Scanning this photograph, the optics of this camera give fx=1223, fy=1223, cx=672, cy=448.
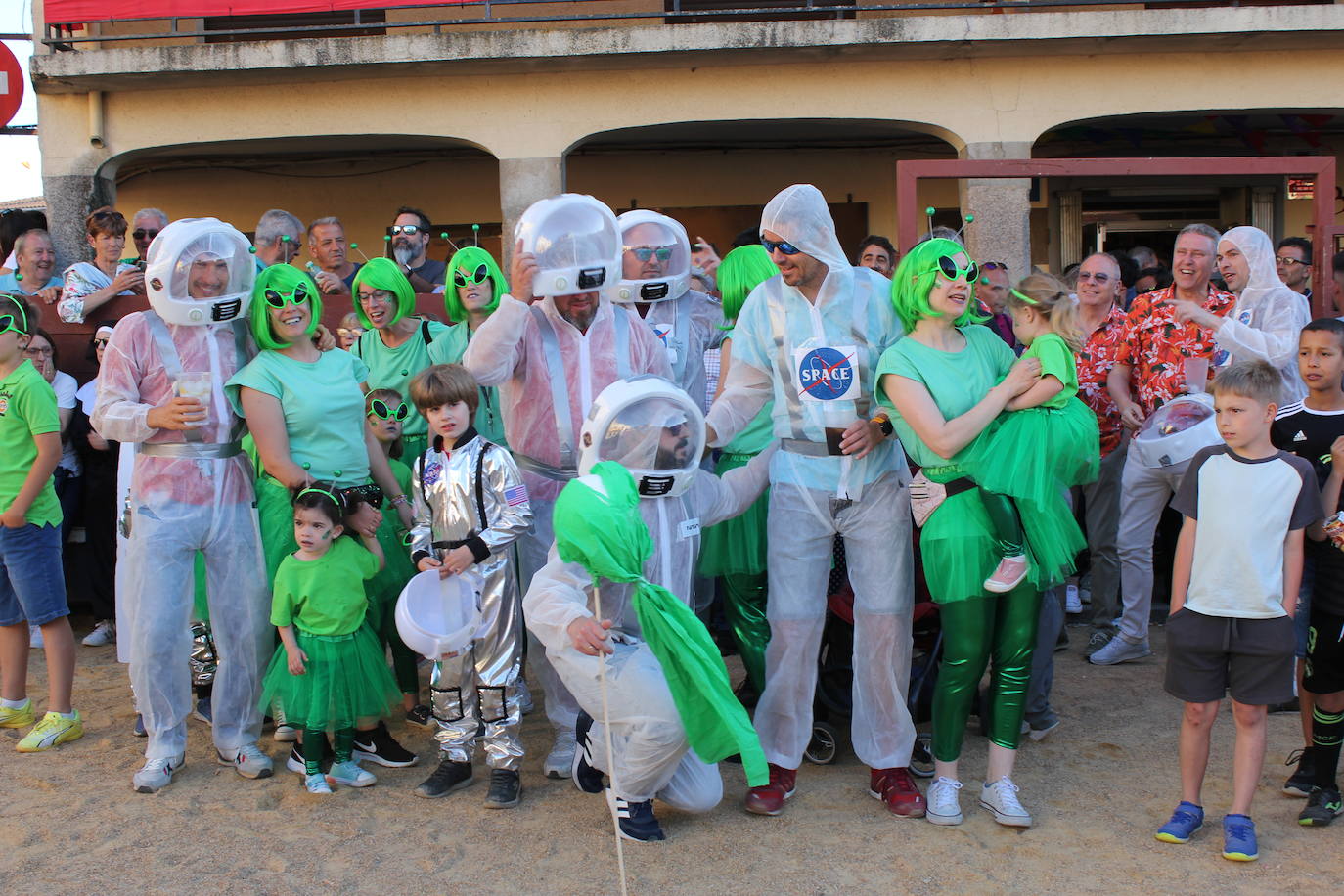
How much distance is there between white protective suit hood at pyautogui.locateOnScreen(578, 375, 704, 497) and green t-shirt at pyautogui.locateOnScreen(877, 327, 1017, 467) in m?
0.62

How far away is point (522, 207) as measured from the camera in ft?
32.2

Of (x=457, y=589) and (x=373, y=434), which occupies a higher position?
(x=373, y=434)

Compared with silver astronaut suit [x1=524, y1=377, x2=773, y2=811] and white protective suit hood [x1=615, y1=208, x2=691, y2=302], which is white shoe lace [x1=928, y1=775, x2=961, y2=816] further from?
white protective suit hood [x1=615, y1=208, x2=691, y2=302]

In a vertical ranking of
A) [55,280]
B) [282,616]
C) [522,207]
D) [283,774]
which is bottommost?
[283,774]

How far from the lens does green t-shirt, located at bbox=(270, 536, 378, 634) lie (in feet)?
13.5

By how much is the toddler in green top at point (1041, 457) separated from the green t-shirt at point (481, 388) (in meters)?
1.93

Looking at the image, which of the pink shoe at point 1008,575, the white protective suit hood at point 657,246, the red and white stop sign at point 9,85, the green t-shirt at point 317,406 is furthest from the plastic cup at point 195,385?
the red and white stop sign at point 9,85

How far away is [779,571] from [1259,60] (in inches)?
315

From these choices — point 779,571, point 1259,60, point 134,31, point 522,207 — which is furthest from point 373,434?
point 1259,60

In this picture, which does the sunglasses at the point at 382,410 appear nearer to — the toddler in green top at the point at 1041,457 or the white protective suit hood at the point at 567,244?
the white protective suit hood at the point at 567,244

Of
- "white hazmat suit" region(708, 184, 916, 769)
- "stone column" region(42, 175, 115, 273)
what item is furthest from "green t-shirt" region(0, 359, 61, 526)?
"stone column" region(42, 175, 115, 273)

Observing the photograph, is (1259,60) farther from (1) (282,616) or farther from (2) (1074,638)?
(1) (282,616)

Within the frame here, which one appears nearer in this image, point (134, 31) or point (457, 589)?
point (457, 589)

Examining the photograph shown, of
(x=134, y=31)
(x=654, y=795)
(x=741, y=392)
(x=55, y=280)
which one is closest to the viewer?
(x=654, y=795)
